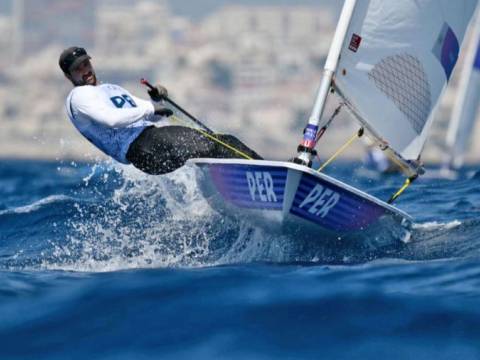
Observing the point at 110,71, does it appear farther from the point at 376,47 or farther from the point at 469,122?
the point at 376,47

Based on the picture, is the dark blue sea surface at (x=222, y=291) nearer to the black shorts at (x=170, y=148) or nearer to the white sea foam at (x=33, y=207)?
the black shorts at (x=170, y=148)

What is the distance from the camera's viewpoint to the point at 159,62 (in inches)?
4845

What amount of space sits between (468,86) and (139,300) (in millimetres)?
11732

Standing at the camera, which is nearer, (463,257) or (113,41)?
(463,257)

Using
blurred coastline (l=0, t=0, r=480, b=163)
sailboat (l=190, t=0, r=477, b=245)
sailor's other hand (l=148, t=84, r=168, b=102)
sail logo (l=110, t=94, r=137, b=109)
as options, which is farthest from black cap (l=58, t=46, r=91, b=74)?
blurred coastline (l=0, t=0, r=480, b=163)

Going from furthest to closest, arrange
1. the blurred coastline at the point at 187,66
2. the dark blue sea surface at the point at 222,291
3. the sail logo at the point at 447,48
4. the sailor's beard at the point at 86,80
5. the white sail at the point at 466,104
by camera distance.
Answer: the blurred coastline at the point at 187,66 → the white sail at the point at 466,104 → the sail logo at the point at 447,48 → the sailor's beard at the point at 86,80 → the dark blue sea surface at the point at 222,291

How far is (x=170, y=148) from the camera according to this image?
5.81 meters

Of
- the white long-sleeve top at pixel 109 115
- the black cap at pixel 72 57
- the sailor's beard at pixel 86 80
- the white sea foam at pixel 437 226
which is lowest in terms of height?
the white sea foam at pixel 437 226

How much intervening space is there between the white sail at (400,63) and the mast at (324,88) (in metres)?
0.05

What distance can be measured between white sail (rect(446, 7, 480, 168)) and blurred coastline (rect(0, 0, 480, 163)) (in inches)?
2324

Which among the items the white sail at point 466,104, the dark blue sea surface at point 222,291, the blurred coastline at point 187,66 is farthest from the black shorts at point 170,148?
the blurred coastline at point 187,66

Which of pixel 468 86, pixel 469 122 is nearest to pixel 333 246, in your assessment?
pixel 468 86

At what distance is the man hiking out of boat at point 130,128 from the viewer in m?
5.68

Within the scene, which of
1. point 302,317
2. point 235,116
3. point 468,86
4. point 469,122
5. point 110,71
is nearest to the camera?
point 302,317
